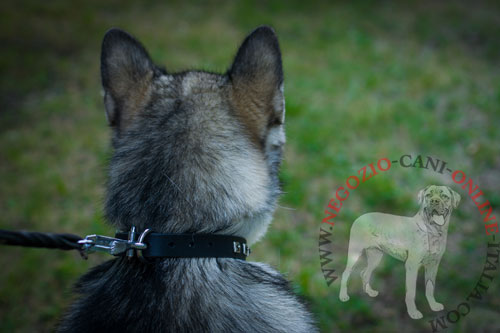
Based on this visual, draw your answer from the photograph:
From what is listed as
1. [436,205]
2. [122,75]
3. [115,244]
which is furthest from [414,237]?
[122,75]

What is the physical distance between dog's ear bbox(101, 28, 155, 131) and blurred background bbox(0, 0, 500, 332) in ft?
1.39

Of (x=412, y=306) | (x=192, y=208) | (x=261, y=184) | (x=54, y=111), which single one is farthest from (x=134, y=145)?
(x=54, y=111)

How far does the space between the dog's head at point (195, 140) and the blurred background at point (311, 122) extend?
624 millimetres

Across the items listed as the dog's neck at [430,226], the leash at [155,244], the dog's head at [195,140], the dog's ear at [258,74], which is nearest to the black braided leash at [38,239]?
the leash at [155,244]

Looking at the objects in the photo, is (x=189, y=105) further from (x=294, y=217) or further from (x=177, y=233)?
(x=294, y=217)

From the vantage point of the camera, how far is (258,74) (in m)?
2.23

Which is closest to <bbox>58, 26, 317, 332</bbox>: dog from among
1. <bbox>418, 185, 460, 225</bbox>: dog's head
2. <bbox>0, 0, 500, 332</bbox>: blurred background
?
<bbox>0, 0, 500, 332</bbox>: blurred background

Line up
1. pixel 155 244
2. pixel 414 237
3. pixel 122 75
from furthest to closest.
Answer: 1. pixel 414 237
2. pixel 122 75
3. pixel 155 244

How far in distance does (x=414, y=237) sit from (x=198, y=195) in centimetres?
143

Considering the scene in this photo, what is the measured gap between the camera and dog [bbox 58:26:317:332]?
1.77 m

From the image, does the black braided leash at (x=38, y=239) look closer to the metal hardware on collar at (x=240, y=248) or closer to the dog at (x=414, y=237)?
the metal hardware on collar at (x=240, y=248)

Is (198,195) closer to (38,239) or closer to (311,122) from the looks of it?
(38,239)

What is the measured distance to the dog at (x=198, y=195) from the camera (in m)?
1.77

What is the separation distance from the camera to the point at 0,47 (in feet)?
23.6
